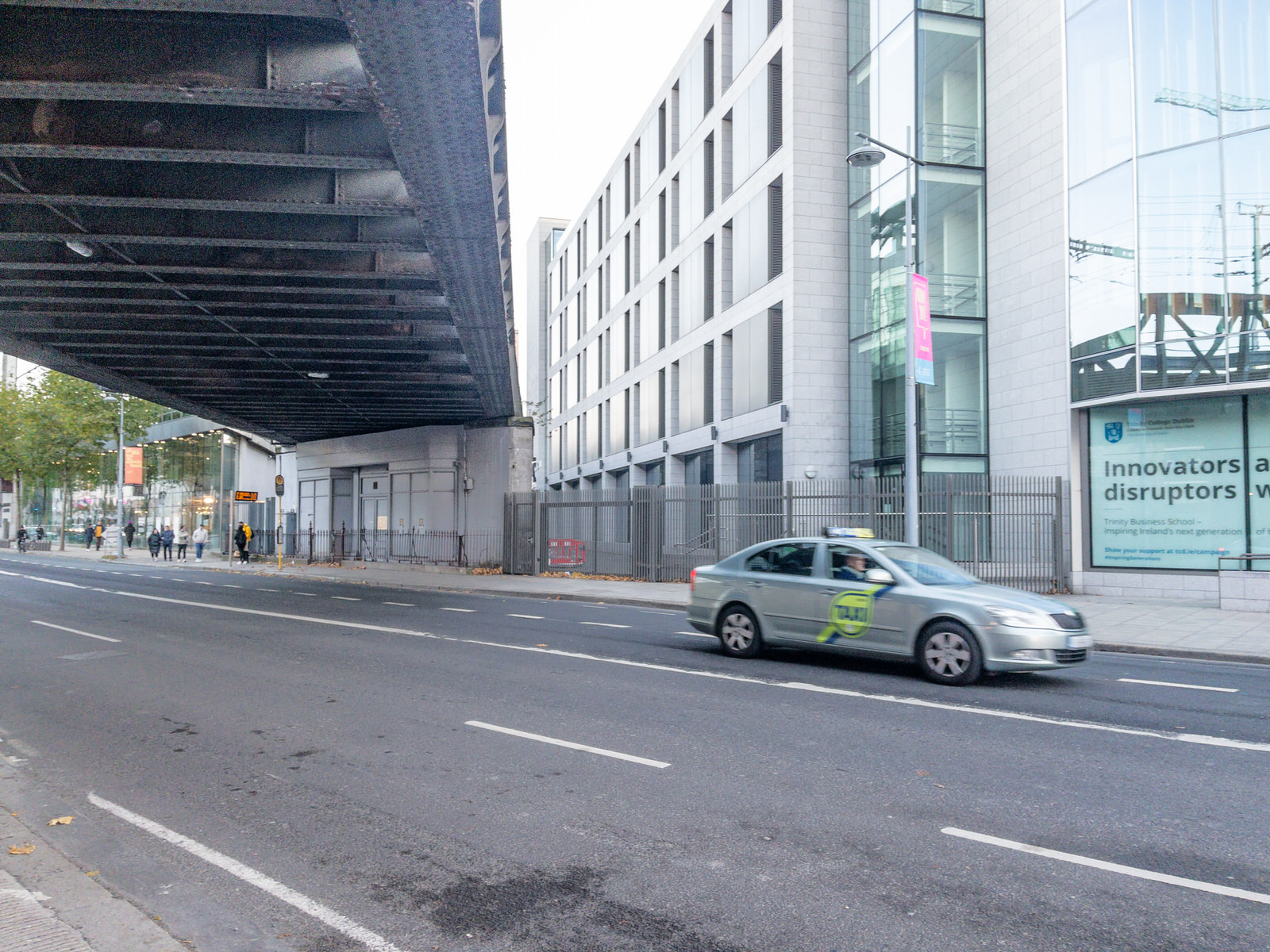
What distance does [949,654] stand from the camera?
9766 millimetres

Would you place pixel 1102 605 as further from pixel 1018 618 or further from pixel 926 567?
pixel 1018 618

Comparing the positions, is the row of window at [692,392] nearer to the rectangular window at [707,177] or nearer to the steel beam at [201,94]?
the rectangular window at [707,177]

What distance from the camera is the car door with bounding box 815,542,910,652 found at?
10.2m

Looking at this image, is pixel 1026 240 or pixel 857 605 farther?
pixel 1026 240

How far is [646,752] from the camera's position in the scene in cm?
701

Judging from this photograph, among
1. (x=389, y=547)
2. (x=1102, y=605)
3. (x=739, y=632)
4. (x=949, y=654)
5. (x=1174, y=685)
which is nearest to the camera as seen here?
(x=949, y=654)

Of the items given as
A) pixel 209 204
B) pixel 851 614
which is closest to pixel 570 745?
pixel 851 614

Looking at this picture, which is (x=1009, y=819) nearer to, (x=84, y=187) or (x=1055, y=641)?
(x=1055, y=641)

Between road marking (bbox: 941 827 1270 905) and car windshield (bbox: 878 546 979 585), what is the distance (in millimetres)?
5241

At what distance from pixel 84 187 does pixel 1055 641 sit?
1383 centimetres

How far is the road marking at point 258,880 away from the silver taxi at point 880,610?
713 cm

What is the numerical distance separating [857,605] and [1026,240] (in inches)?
616

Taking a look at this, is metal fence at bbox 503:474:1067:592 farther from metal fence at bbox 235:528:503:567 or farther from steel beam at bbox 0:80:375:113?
steel beam at bbox 0:80:375:113

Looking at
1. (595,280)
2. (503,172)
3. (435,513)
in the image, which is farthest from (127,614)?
(595,280)
